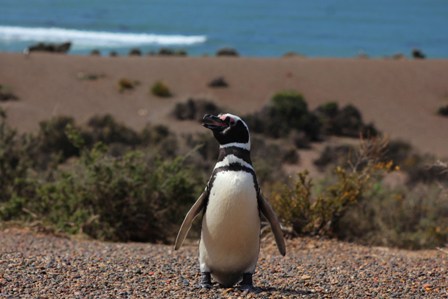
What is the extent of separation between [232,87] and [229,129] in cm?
2698

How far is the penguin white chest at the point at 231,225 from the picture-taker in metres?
5.56

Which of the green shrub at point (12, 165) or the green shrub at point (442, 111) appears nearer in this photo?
the green shrub at point (12, 165)

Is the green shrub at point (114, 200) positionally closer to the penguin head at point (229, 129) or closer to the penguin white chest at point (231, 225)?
the penguin white chest at point (231, 225)

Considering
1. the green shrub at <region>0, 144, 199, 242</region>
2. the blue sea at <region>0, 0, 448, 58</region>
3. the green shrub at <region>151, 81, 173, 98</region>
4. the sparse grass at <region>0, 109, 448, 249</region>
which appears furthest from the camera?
the blue sea at <region>0, 0, 448, 58</region>

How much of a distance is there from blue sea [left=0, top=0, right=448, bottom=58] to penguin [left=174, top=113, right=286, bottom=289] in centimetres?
4160

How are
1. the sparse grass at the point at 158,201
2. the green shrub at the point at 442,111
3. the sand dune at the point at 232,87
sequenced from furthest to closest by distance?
the green shrub at the point at 442,111
the sand dune at the point at 232,87
the sparse grass at the point at 158,201

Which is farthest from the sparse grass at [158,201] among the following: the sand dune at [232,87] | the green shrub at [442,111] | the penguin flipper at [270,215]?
the green shrub at [442,111]

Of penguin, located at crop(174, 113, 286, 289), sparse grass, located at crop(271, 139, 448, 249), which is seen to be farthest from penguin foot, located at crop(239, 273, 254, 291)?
sparse grass, located at crop(271, 139, 448, 249)

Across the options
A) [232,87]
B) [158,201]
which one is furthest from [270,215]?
[232,87]

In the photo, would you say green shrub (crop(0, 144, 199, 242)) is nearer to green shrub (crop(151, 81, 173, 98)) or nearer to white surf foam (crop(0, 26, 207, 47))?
green shrub (crop(151, 81, 173, 98))

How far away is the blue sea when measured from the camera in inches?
2108

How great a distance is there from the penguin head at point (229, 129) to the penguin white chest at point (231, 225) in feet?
0.76

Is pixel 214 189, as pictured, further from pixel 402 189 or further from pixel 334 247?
pixel 402 189

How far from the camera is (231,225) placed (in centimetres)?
559
